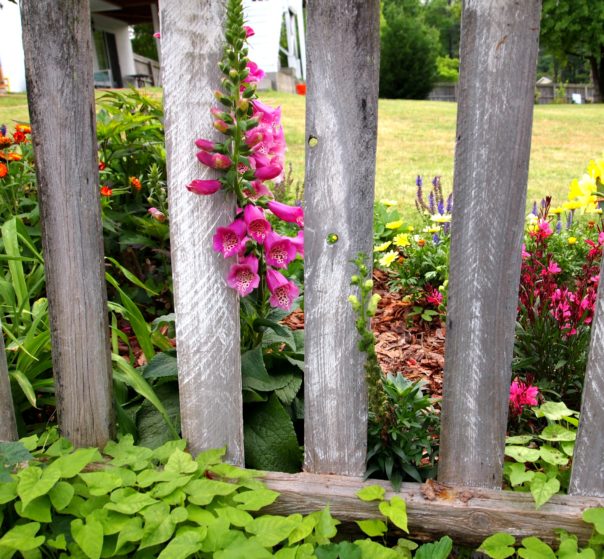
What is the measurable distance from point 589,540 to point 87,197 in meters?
1.58

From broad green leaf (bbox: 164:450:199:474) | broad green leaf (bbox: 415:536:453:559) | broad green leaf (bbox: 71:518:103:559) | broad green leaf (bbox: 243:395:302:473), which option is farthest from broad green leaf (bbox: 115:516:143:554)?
broad green leaf (bbox: 415:536:453:559)

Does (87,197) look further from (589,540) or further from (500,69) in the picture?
(589,540)

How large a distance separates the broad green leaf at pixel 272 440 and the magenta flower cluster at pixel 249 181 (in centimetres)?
32

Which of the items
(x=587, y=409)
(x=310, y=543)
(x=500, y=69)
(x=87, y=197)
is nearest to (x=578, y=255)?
(x=587, y=409)

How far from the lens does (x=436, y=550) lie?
62.9 inches

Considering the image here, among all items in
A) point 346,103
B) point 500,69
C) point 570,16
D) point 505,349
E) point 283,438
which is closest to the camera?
point 500,69

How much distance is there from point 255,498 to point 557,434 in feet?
2.99

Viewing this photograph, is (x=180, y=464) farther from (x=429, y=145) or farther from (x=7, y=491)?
(x=429, y=145)

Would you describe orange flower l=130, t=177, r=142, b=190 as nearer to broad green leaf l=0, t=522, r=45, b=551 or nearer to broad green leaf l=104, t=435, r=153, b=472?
broad green leaf l=104, t=435, r=153, b=472

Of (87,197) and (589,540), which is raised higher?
(87,197)

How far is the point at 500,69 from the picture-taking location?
143 cm

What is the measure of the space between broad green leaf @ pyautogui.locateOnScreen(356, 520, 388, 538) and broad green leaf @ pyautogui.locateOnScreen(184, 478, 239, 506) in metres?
0.36

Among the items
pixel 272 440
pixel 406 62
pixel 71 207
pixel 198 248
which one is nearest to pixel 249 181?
pixel 198 248

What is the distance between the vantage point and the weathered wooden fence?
1489mm
